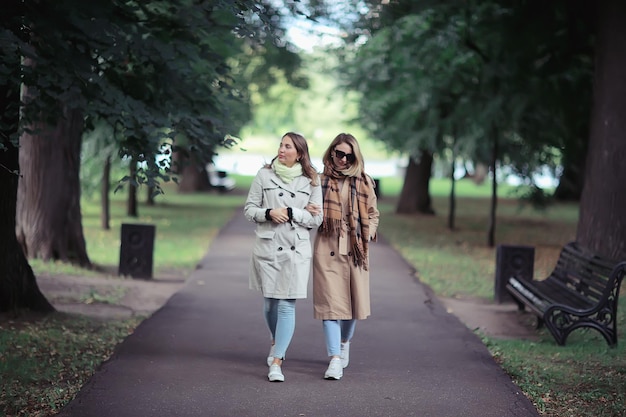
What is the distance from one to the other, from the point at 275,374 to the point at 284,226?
3.59 feet

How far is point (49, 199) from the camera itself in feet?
48.3

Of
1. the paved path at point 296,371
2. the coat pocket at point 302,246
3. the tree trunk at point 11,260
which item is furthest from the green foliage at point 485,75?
the coat pocket at point 302,246

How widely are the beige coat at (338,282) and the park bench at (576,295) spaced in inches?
104

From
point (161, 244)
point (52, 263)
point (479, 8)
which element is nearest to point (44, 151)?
point (52, 263)

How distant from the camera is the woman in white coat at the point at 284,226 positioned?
23.0 ft

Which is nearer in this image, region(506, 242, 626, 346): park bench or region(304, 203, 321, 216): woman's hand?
region(304, 203, 321, 216): woman's hand

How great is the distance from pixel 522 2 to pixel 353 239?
458 inches

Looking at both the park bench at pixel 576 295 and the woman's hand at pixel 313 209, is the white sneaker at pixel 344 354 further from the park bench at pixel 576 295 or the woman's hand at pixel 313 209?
the park bench at pixel 576 295

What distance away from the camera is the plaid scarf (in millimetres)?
7164

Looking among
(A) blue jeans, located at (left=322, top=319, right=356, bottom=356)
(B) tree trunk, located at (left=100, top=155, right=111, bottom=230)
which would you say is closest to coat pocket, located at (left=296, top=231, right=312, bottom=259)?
(A) blue jeans, located at (left=322, top=319, right=356, bottom=356)

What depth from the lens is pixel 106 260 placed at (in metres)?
16.4

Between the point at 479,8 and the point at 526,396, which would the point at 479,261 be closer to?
the point at 479,8

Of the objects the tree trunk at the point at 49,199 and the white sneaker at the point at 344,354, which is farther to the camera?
the tree trunk at the point at 49,199

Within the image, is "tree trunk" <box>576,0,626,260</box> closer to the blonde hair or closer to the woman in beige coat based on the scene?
the woman in beige coat
